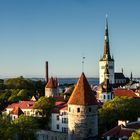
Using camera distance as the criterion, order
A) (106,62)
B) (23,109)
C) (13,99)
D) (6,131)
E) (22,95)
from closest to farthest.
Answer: (6,131) < (23,109) < (13,99) < (22,95) < (106,62)

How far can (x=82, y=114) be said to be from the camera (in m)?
53.2

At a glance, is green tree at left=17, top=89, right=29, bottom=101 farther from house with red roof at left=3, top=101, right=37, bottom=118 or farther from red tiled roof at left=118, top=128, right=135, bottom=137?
red tiled roof at left=118, top=128, right=135, bottom=137

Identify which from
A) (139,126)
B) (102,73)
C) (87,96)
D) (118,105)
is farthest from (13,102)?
(102,73)

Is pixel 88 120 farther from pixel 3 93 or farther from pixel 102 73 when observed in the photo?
pixel 102 73

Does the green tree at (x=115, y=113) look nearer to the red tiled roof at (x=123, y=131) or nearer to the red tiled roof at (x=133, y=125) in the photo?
the red tiled roof at (x=133, y=125)

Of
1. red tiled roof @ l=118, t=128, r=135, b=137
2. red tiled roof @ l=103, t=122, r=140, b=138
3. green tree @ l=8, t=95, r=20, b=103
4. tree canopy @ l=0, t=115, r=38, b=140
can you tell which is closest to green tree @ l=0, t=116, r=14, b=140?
tree canopy @ l=0, t=115, r=38, b=140

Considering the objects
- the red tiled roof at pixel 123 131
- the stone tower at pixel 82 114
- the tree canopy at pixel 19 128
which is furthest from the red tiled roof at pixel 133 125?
the tree canopy at pixel 19 128

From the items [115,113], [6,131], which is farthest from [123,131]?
[6,131]

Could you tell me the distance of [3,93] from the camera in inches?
3829

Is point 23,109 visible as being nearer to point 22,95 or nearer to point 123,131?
point 22,95

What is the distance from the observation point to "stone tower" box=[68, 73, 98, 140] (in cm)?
5316

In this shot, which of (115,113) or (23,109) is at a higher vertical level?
(115,113)

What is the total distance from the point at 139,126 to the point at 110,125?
35.7ft

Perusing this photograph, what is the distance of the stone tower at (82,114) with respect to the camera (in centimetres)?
5316
